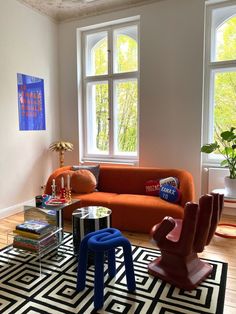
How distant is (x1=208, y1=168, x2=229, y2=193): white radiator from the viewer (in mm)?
3854

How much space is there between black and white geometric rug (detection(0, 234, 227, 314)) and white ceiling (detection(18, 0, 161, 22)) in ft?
12.3

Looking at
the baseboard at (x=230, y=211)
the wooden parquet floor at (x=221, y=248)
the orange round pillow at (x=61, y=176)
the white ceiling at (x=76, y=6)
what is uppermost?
the white ceiling at (x=76, y=6)

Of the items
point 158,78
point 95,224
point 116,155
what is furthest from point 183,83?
point 95,224

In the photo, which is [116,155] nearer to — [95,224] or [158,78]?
[158,78]

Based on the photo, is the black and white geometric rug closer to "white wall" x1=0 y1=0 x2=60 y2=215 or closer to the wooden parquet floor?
the wooden parquet floor

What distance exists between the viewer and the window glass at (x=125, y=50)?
14.9 feet

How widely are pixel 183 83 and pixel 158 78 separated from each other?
40cm

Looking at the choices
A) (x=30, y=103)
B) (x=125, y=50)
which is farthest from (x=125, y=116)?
(x=30, y=103)

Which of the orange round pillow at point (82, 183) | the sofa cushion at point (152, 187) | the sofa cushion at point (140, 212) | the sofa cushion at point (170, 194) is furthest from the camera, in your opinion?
the orange round pillow at point (82, 183)

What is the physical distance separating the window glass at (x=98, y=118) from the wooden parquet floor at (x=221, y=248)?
179 cm

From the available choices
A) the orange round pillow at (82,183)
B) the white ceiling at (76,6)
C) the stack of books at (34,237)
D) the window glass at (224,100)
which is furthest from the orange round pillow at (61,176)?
the white ceiling at (76,6)

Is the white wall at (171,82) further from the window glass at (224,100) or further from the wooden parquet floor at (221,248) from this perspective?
the wooden parquet floor at (221,248)

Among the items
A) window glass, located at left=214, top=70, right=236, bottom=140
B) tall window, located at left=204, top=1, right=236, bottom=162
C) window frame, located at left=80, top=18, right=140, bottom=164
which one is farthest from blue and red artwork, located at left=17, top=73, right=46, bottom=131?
window glass, located at left=214, top=70, right=236, bottom=140

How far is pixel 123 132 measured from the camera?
474cm
